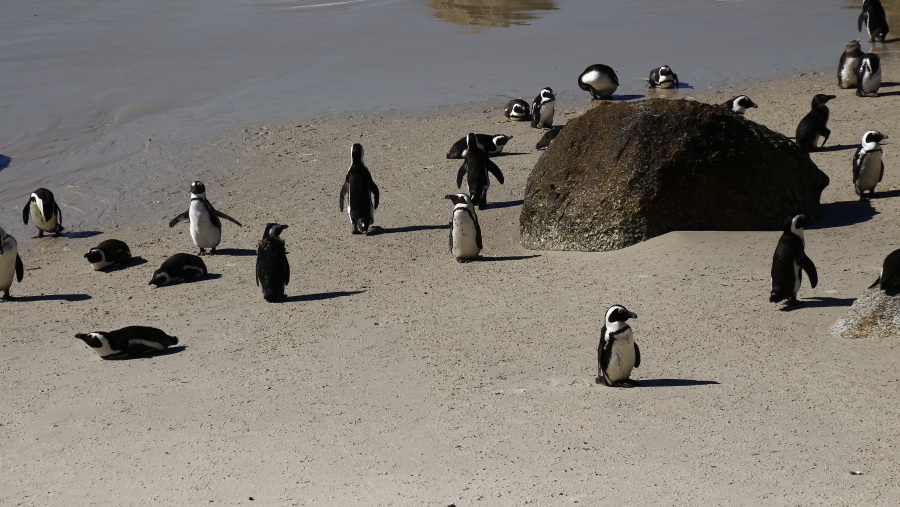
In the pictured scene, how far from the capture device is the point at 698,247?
34.9ft

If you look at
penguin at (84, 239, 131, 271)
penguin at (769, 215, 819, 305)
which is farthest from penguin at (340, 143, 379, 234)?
penguin at (769, 215, 819, 305)

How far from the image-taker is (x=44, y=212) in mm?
13500

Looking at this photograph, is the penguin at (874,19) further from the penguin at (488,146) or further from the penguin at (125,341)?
the penguin at (125,341)

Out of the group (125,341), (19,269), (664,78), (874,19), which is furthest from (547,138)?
(874,19)

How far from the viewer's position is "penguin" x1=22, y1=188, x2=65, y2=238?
13.5m

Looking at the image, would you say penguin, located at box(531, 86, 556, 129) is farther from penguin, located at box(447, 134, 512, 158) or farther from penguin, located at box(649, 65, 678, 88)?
penguin, located at box(649, 65, 678, 88)

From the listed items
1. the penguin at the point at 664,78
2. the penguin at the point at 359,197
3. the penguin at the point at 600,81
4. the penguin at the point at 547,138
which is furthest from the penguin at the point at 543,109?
the penguin at the point at 359,197

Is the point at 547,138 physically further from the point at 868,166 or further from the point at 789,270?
the point at 789,270

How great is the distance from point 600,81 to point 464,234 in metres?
8.65

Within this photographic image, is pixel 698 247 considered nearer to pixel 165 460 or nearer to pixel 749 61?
pixel 165 460

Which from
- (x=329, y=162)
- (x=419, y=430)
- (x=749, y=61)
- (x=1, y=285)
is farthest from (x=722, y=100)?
(x=419, y=430)

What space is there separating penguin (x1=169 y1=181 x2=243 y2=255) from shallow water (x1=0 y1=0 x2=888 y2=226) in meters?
2.86

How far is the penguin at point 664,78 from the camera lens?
19.4 m

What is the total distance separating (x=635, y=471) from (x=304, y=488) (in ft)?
5.70
